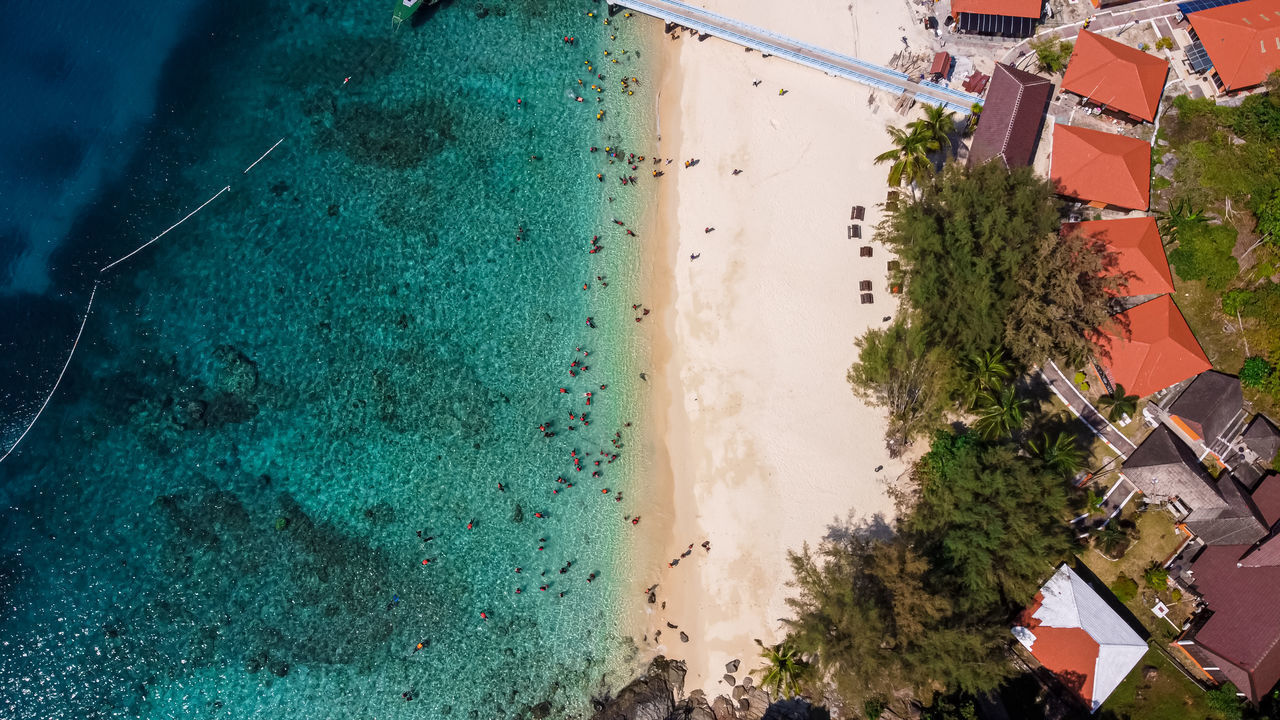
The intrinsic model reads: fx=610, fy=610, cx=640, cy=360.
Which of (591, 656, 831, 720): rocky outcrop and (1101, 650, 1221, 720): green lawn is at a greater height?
(1101, 650, 1221, 720): green lawn

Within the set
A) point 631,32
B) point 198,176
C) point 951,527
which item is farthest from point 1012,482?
point 198,176

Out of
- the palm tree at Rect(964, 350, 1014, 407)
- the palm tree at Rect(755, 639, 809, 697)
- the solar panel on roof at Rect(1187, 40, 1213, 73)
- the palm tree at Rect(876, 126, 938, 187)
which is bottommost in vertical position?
the palm tree at Rect(755, 639, 809, 697)

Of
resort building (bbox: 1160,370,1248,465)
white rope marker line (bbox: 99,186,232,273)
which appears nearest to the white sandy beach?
resort building (bbox: 1160,370,1248,465)

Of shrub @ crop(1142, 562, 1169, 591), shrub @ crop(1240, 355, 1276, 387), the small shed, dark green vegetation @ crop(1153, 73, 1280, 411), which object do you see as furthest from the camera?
the small shed

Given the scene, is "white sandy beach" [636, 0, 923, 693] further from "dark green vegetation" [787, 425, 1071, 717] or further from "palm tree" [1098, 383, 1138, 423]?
"palm tree" [1098, 383, 1138, 423]

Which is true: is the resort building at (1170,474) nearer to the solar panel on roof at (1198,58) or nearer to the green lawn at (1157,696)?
the green lawn at (1157,696)

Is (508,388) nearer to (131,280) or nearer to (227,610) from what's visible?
(227,610)
